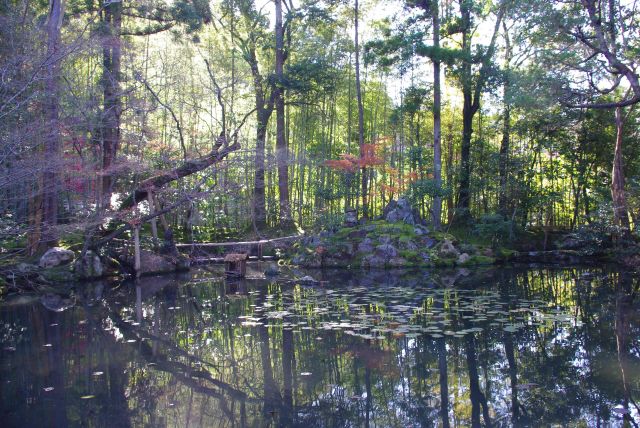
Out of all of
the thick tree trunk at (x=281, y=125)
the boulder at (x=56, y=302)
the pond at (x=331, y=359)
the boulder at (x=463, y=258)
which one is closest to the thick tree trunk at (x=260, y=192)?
the thick tree trunk at (x=281, y=125)

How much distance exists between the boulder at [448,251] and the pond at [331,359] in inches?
178

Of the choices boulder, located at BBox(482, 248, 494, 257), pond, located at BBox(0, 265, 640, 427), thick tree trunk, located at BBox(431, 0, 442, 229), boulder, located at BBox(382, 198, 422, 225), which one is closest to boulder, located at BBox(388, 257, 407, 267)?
boulder, located at BBox(382, 198, 422, 225)

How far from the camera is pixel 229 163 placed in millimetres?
13289

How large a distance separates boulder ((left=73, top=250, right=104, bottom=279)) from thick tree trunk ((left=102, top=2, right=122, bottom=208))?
1265 mm

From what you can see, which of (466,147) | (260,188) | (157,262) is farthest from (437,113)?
(157,262)

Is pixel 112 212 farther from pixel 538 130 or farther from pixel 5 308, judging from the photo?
pixel 538 130

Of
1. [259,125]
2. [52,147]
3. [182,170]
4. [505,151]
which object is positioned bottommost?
[182,170]

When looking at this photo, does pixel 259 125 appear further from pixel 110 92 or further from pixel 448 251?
pixel 448 251

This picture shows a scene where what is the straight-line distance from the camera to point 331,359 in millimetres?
4953

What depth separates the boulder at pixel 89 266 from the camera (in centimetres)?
1160

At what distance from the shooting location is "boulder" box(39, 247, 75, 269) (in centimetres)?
1140

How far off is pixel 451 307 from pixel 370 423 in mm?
4193

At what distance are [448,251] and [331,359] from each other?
30.9ft

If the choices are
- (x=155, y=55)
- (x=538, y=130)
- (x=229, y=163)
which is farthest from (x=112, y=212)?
(x=538, y=130)
